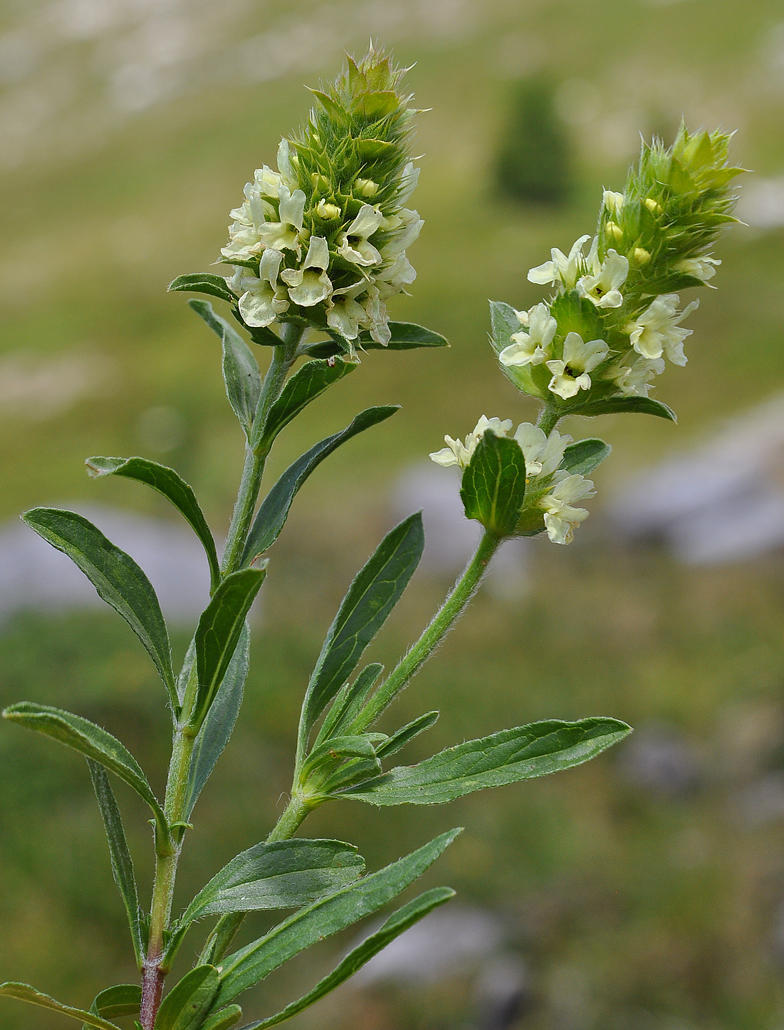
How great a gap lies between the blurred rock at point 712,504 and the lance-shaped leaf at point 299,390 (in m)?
15.6

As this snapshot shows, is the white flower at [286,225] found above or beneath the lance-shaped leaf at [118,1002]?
above

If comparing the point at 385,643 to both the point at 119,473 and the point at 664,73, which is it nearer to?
the point at 119,473

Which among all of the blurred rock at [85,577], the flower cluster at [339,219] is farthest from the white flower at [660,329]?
the blurred rock at [85,577]

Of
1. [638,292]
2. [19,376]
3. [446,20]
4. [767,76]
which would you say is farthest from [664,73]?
[638,292]

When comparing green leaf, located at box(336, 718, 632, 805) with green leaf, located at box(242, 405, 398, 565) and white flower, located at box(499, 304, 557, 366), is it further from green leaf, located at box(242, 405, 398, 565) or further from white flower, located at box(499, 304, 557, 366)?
white flower, located at box(499, 304, 557, 366)

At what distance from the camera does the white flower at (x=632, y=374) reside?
155cm

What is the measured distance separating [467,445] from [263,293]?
45 cm

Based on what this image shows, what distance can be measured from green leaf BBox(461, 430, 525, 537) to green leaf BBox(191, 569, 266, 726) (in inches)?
15.3

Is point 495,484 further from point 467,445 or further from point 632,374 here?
point 632,374

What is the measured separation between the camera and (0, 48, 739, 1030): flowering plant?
1.46 metres

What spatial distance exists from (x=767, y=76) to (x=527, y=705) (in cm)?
3553

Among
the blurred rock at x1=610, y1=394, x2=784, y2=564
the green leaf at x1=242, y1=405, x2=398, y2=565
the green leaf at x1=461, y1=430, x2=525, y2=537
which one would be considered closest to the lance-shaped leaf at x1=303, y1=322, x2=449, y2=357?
the green leaf at x1=242, y1=405, x2=398, y2=565

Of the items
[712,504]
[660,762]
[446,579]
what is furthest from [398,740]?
[712,504]

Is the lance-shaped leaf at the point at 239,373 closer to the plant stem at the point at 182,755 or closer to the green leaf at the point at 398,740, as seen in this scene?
the plant stem at the point at 182,755
